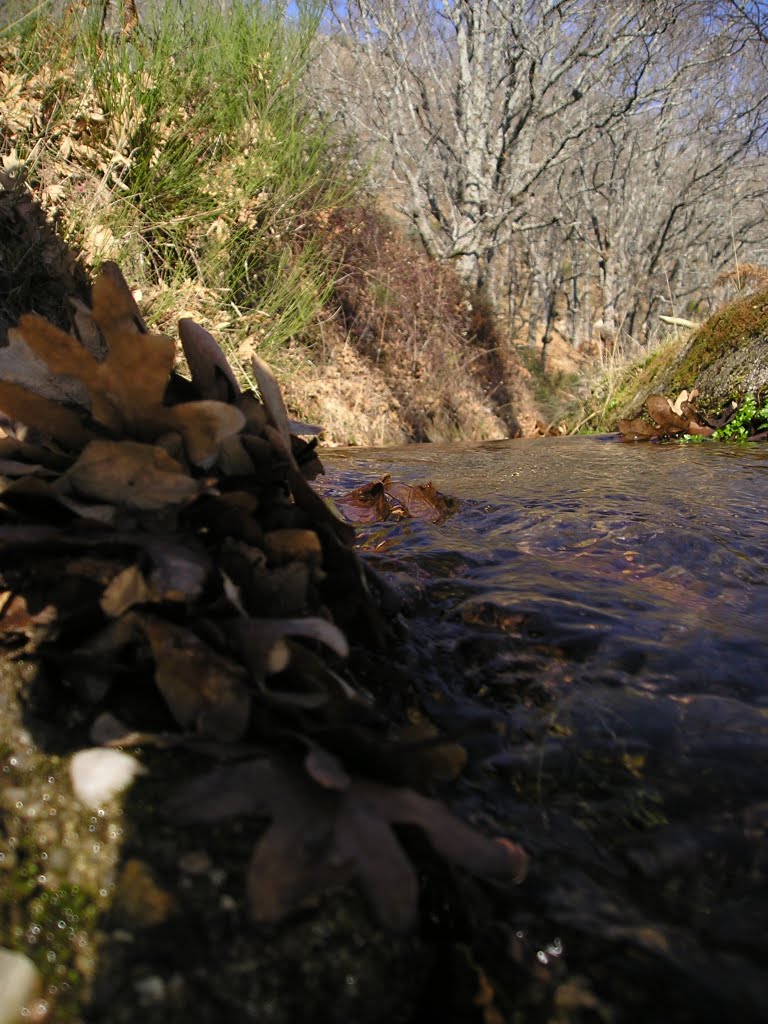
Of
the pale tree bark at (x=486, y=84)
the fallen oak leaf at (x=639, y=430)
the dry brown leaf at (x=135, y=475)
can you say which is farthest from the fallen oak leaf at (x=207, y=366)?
the pale tree bark at (x=486, y=84)

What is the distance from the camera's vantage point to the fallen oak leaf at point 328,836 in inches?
25.0

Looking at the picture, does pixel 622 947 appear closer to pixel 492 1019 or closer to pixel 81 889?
pixel 492 1019

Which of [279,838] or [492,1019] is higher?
[279,838]

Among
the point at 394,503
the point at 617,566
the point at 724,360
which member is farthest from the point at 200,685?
the point at 724,360

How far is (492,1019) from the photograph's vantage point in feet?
2.04

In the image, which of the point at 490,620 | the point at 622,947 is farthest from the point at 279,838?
the point at 490,620

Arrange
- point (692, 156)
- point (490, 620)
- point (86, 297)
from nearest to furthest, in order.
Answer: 1. point (490, 620)
2. point (86, 297)
3. point (692, 156)

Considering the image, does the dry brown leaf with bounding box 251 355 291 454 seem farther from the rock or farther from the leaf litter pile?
the rock

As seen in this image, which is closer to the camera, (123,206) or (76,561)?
(76,561)

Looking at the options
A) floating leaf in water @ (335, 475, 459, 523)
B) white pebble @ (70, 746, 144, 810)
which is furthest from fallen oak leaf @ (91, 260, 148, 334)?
floating leaf in water @ (335, 475, 459, 523)

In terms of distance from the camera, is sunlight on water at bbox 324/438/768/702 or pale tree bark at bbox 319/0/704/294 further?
pale tree bark at bbox 319/0/704/294

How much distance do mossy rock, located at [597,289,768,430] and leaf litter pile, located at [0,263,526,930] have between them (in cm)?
528

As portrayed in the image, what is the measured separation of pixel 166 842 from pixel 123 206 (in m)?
6.33

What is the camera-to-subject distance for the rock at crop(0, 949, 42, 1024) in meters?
0.56
